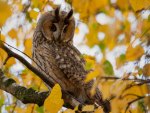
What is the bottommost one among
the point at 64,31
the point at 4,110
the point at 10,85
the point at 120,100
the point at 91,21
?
the point at 120,100

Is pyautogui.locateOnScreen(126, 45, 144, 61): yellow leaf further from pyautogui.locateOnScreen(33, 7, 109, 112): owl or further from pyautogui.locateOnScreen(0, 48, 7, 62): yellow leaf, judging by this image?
pyautogui.locateOnScreen(33, 7, 109, 112): owl

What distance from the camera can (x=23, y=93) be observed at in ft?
7.79

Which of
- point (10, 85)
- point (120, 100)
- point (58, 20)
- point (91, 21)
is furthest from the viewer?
point (58, 20)

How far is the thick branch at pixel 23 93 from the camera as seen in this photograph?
2.38m

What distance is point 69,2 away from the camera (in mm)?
3104

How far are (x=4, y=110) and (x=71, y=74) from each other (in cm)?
56

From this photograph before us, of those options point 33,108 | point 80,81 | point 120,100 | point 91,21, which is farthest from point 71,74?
point 120,100

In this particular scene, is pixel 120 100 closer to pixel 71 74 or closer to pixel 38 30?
pixel 71 74

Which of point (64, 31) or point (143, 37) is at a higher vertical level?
point (64, 31)

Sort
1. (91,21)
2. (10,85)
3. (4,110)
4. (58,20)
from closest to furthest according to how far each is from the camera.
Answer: (10,85) → (91,21) → (4,110) → (58,20)

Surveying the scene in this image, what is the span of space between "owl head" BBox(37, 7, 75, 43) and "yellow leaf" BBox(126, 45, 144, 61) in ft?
5.69

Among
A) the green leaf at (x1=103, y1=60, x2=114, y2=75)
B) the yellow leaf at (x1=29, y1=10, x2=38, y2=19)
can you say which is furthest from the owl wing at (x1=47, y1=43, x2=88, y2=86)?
the green leaf at (x1=103, y1=60, x2=114, y2=75)

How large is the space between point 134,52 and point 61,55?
1.52 m

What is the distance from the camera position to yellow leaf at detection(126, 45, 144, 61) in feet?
5.87
